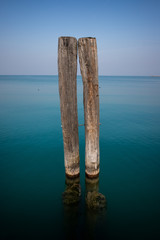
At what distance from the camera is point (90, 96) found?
3.47 metres

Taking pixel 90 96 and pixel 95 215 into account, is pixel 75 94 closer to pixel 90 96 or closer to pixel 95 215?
pixel 90 96

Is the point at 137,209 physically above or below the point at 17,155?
below

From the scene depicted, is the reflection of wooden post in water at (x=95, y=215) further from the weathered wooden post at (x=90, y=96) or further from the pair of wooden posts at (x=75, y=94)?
the pair of wooden posts at (x=75, y=94)

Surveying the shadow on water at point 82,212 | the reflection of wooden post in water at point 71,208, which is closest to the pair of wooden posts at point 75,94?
the reflection of wooden post in water at point 71,208

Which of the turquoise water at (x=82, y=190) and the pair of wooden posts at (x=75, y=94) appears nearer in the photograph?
the pair of wooden posts at (x=75, y=94)

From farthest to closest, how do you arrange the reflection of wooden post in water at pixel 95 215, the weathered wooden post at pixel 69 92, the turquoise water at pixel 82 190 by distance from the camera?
the turquoise water at pixel 82 190 → the reflection of wooden post in water at pixel 95 215 → the weathered wooden post at pixel 69 92

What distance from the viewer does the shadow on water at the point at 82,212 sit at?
358 centimetres

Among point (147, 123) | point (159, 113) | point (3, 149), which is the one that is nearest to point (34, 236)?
point (3, 149)

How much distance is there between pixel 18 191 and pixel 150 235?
12.9 ft

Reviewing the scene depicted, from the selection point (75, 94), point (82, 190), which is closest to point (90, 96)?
point (75, 94)

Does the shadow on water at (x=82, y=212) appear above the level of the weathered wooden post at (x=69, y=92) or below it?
below

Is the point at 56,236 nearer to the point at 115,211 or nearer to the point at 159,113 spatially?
the point at 115,211

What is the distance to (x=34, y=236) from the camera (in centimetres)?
353

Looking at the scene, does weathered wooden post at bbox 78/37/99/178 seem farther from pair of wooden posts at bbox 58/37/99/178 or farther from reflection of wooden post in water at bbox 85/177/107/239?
reflection of wooden post in water at bbox 85/177/107/239
